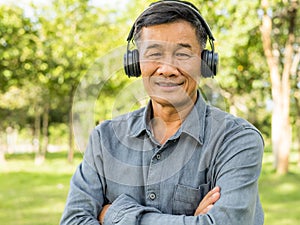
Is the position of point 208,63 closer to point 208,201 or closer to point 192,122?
point 192,122

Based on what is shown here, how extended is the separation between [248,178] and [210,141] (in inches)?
8.7

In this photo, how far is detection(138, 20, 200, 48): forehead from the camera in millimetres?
2311

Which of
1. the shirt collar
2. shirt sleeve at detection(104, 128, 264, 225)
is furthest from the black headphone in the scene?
shirt sleeve at detection(104, 128, 264, 225)

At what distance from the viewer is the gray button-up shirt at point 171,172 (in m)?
2.25

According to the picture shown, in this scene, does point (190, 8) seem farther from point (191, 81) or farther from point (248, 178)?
point (248, 178)

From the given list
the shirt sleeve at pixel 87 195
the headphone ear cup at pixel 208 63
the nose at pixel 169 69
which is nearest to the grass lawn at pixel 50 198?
the shirt sleeve at pixel 87 195

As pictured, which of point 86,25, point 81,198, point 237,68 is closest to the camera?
point 81,198

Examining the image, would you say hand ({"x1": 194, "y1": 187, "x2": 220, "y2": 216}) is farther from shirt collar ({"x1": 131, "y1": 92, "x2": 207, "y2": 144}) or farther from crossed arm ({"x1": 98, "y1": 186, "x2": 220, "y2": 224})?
shirt collar ({"x1": 131, "y1": 92, "x2": 207, "y2": 144})

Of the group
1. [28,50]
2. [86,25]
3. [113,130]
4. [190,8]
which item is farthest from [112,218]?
[86,25]

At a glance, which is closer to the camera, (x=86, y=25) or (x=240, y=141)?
(x=240, y=141)

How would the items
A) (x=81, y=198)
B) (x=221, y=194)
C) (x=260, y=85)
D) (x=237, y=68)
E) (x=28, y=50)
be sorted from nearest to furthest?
(x=221, y=194), (x=81, y=198), (x=28, y=50), (x=237, y=68), (x=260, y=85)

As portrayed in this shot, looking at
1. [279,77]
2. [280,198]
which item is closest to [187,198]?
[280,198]

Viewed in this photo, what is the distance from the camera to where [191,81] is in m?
2.33

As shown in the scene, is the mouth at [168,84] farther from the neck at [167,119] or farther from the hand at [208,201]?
the hand at [208,201]
